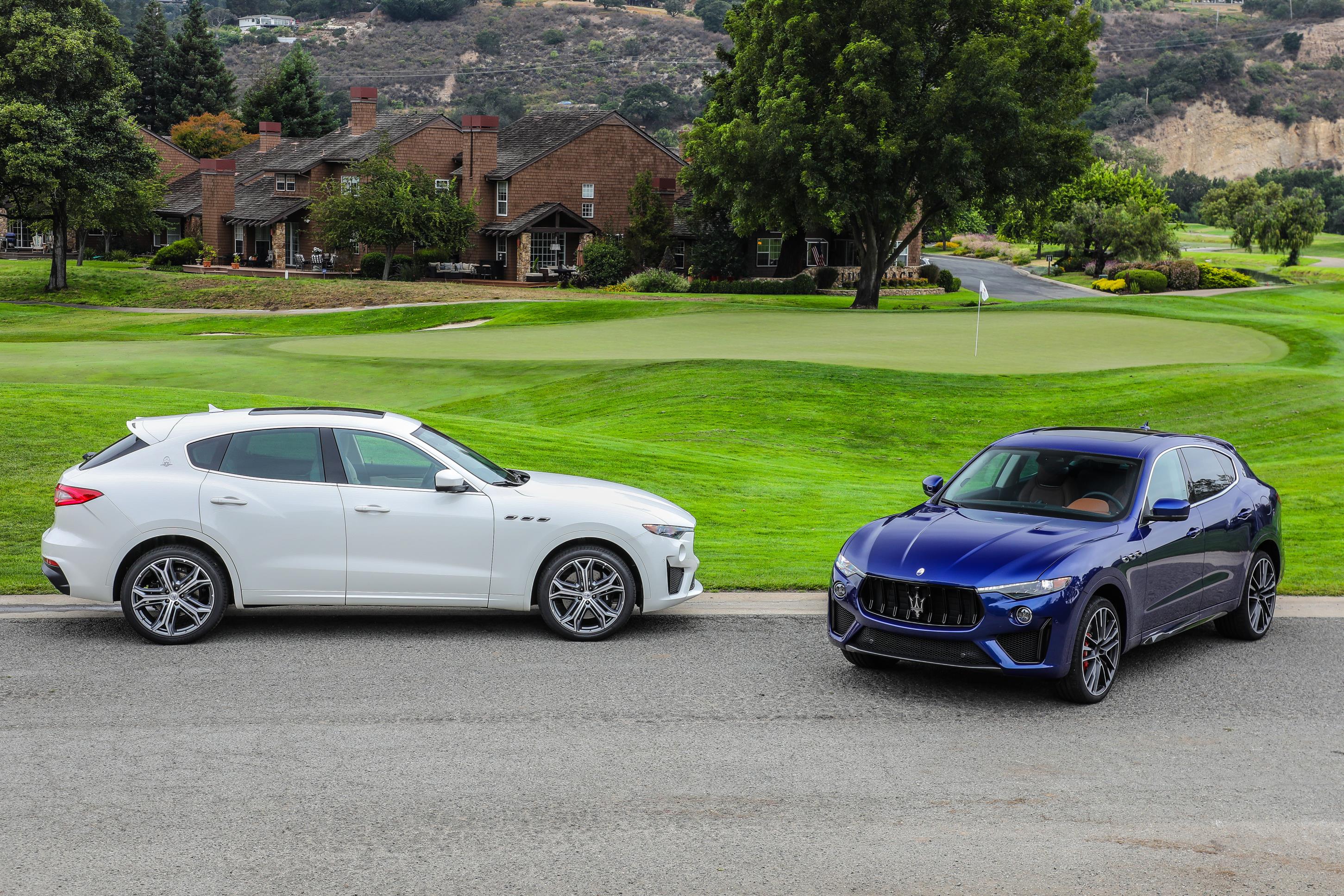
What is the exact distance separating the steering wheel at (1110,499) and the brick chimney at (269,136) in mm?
86260

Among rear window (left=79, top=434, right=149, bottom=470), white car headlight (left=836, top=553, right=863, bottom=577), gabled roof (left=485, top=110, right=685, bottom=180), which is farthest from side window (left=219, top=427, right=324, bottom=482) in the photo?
gabled roof (left=485, top=110, right=685, bottom=180)

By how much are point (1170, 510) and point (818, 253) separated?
212 ft

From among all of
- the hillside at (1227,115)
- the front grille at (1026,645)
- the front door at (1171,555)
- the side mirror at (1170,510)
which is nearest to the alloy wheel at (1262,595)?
the front door at (1171,555)

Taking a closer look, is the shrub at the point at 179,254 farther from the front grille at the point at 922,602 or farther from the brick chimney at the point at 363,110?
the front grille at the point at 922,602

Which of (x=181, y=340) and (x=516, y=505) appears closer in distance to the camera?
(x=516, y=505)

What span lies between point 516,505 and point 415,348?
2298cm

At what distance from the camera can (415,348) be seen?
31.4m

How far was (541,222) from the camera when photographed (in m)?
68.2

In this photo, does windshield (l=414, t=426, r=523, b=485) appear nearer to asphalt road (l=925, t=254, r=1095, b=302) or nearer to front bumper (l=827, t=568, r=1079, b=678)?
front bumper (l=827, t=568, r=1079, b=678)

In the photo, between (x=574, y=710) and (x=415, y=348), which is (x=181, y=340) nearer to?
(x=415, y=348)

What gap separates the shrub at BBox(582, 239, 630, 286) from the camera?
6462 cm

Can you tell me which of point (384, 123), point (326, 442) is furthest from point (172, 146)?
point (326, 442)

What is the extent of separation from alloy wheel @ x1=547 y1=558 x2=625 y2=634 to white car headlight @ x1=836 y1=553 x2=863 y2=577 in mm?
1682

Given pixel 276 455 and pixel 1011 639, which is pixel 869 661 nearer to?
pixel 1011 639
